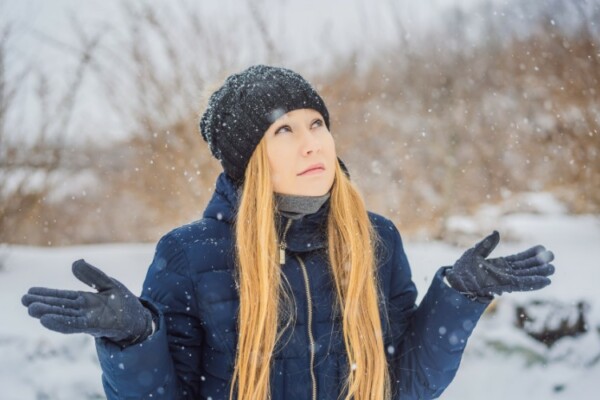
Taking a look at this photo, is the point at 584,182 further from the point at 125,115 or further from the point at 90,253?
the point at 90,253

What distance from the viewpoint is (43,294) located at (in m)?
1.23

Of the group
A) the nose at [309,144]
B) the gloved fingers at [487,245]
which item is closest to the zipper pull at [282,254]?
the nose at [309,144]

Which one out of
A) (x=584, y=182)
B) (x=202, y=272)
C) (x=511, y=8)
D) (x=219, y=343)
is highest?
(x=511, y=8)

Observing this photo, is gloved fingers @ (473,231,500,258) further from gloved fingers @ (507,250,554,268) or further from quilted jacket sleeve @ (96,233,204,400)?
quilted jacket sleeve @ (96,233,204,400)

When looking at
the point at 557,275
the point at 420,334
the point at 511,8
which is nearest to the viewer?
the point at 420,334

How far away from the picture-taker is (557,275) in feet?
15.3

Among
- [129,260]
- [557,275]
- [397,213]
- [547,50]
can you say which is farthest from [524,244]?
[129,260]

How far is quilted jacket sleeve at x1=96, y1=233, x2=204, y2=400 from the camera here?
54.9 inches

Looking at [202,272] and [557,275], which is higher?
[557,275]

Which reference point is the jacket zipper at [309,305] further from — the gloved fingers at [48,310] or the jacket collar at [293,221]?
the gloved fingers at [48,310]

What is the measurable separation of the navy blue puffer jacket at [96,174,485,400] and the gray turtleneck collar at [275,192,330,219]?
0.03m

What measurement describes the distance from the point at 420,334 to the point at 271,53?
181 inches

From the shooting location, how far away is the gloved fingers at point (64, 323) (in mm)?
1169

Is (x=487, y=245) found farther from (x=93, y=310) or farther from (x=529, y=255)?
(x=93, y=310)
